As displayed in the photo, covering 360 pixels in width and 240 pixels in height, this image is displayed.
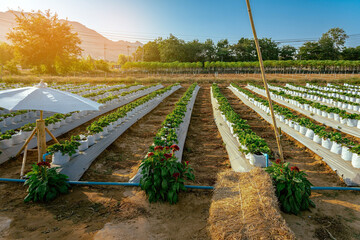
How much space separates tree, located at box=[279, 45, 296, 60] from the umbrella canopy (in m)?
84.7

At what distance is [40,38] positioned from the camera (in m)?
47.2

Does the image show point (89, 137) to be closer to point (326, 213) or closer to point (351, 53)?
point (326, 213)

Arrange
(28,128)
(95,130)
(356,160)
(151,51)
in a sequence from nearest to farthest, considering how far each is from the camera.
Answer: (356,160) → (95,130) → (28,128) → (151,51)

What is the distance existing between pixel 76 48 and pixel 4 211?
179 ft

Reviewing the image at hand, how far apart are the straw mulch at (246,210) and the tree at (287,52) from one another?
84526 millimetres

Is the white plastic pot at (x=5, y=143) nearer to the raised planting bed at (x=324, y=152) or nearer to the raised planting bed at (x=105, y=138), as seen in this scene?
the raised planting bed at (x=105, y=138)

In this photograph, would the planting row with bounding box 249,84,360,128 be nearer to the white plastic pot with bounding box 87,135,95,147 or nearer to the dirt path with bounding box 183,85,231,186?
the dirt path with bounding box 183,85,231,186

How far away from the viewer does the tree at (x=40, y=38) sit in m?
46.1

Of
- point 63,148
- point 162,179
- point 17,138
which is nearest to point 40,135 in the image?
point 63,148

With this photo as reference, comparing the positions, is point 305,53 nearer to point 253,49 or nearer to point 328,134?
point 253,49

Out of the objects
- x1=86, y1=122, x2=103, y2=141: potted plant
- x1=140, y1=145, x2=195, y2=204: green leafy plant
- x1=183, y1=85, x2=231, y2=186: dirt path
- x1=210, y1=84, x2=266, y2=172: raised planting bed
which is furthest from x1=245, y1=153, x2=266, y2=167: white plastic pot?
x1=86, y1=122, x2=103, y2=141: potted plant

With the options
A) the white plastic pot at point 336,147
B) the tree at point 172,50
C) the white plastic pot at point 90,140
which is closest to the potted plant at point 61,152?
the white plastic pot at point 90,140

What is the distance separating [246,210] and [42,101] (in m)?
4.99

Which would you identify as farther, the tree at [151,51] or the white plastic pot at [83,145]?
the tree at [151,51]
